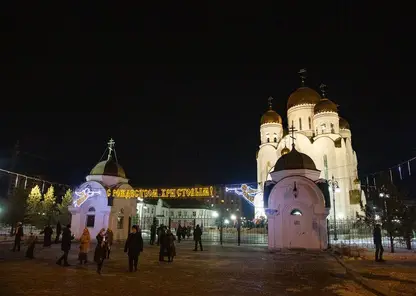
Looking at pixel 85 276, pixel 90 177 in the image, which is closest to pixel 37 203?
pixel 90 177

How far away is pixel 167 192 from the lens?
25812 millimetres

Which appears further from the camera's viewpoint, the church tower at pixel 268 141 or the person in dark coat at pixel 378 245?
the church tower at pixel 268 141

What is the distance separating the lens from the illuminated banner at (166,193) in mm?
24359

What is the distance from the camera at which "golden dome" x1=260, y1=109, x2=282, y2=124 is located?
176 feet

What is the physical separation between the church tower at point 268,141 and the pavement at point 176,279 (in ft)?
119

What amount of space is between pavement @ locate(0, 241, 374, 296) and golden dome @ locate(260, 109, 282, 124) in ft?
133

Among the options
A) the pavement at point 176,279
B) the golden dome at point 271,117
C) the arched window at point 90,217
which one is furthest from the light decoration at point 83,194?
the golden dome at point 271,117

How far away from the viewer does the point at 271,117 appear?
53781mm

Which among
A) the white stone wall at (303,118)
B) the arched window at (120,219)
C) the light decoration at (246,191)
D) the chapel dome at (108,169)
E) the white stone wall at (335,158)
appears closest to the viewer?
the light decoration at (246,191)

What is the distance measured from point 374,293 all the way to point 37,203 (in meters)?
44.0

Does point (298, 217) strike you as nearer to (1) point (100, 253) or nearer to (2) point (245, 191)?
(2) point (245, 191)

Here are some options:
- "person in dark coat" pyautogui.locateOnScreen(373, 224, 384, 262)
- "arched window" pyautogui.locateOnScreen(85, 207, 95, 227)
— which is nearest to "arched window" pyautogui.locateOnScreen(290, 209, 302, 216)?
"person in dark coat" pyautogui.locateOnScreen(373, 224, 384, 262)

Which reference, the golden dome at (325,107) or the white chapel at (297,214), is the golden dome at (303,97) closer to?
the golden dome at (325,107)

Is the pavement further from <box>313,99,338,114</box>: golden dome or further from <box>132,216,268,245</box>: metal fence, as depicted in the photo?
<box>313,99,338,114</box>: golden dome
